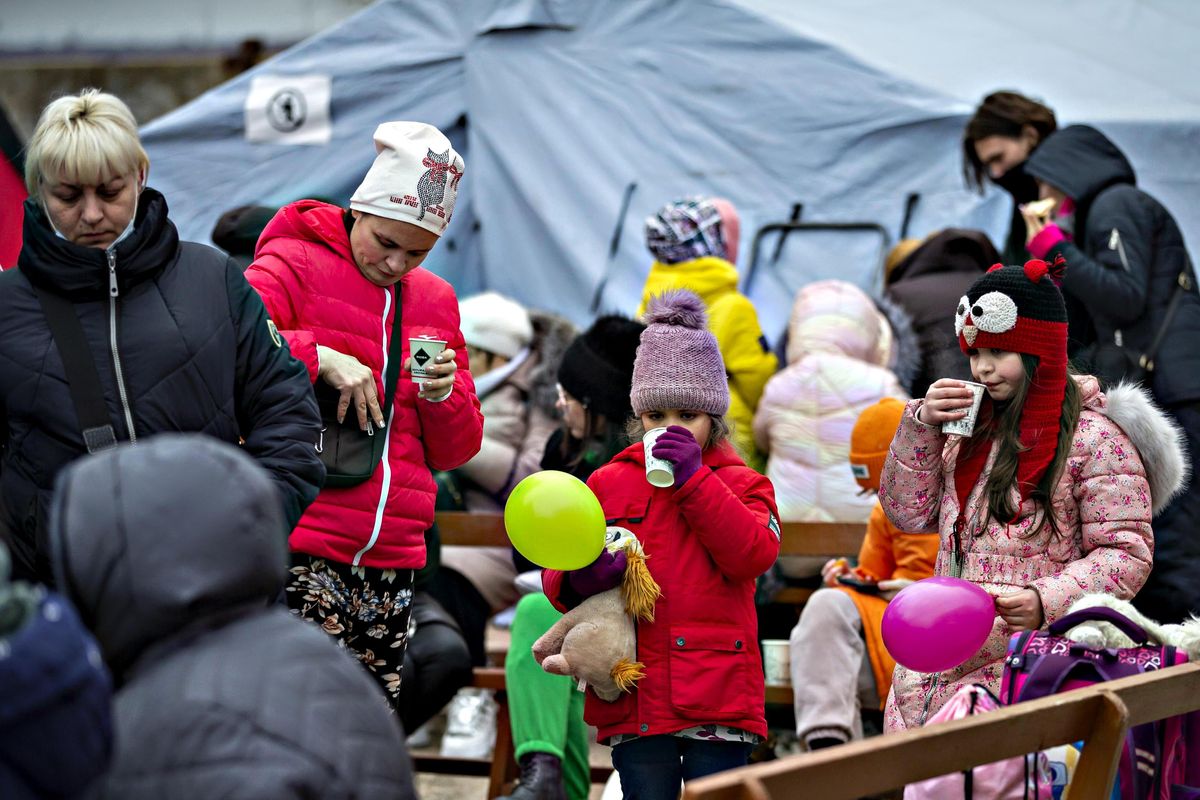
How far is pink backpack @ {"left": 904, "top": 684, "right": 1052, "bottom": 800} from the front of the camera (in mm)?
2986

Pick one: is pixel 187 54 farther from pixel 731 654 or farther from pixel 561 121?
pixel 731 654

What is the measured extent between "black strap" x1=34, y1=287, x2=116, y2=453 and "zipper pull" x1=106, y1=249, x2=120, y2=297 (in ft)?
0.29

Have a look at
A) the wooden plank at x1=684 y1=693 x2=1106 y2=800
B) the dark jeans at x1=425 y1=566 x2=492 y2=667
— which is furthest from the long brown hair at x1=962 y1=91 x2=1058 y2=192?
the wooden plank at x1=684 y1=693 x2=1106 y2=800

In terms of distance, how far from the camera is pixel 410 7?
752 centimetres

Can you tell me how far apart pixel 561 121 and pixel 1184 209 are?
10.1ft

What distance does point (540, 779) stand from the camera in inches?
181

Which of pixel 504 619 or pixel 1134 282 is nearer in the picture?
pixel 1134 282

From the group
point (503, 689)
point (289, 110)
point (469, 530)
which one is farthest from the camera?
point (289, 110)

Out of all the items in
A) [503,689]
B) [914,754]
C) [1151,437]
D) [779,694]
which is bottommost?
[503,689]

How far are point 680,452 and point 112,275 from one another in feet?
4.36

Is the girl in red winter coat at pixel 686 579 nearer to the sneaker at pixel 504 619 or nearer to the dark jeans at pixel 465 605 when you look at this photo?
the dark jeans at pixel 465 605

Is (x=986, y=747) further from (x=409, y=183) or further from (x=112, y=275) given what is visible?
(x=112, y=275)

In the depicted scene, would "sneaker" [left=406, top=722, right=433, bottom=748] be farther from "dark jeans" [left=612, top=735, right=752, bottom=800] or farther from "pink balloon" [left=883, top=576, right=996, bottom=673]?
"pink balloon" [left=883, top=576, right=996, bottom=673]

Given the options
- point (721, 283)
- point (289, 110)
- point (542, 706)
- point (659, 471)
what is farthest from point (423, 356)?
point (289, 110)
